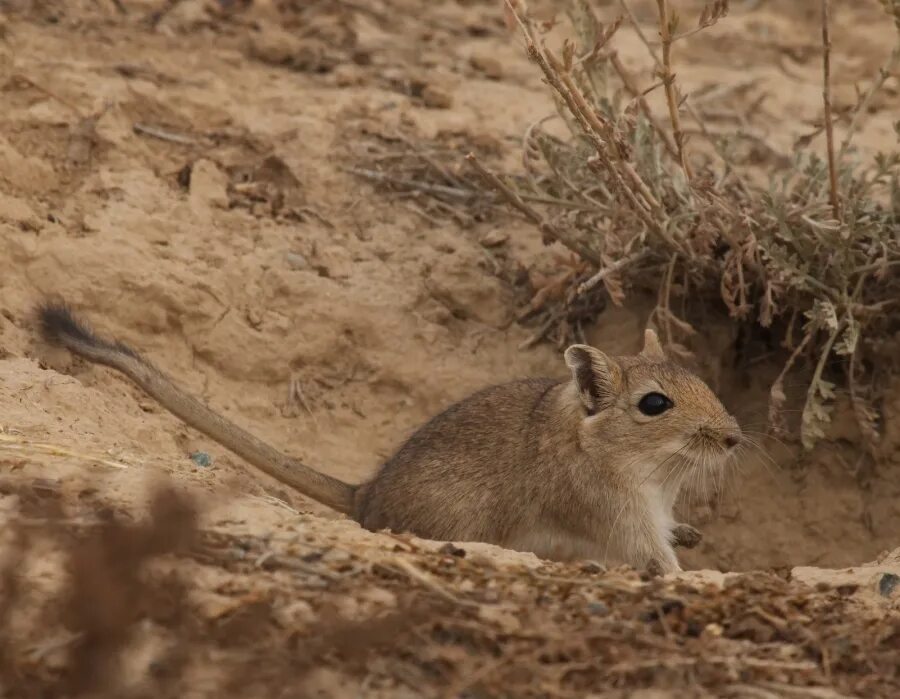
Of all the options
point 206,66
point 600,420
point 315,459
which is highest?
point 206,66

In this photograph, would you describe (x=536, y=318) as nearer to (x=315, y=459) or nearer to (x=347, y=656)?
(x=315, y=459)

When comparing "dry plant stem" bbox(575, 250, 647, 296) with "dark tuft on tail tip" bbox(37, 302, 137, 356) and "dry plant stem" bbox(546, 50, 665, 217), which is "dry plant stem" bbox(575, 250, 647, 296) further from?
"dark tuft on tail tip" bbox(37, 302, 137, 356)

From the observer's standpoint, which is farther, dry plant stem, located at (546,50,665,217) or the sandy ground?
the sandy ground

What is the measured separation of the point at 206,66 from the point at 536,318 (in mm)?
2446

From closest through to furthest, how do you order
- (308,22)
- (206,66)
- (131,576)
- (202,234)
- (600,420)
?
(131,576)
(600,420)
(202,234)
(206,66)
(308,22)

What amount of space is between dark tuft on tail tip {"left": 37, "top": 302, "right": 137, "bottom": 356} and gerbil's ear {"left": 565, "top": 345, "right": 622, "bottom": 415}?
189 cm

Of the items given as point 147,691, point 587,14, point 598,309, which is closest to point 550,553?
point 598,309

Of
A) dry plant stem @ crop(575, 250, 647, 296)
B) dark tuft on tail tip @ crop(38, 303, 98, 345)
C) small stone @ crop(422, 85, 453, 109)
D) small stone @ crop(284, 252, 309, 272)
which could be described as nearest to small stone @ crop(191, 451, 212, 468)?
dark tuft on tail tip @ crop(38, 303, 98, 345)

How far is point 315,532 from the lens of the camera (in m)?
4.36

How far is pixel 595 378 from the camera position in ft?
19.3

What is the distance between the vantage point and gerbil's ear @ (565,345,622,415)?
5824 mm

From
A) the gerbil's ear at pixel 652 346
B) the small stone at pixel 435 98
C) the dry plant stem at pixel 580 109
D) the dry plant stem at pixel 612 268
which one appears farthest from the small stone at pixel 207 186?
the gerbil's ear at pixel 652 346

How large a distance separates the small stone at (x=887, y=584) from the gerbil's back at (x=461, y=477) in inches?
61.3

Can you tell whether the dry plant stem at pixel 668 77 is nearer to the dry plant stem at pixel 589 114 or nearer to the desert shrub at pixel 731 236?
the desert shrub at pixel 731 236
